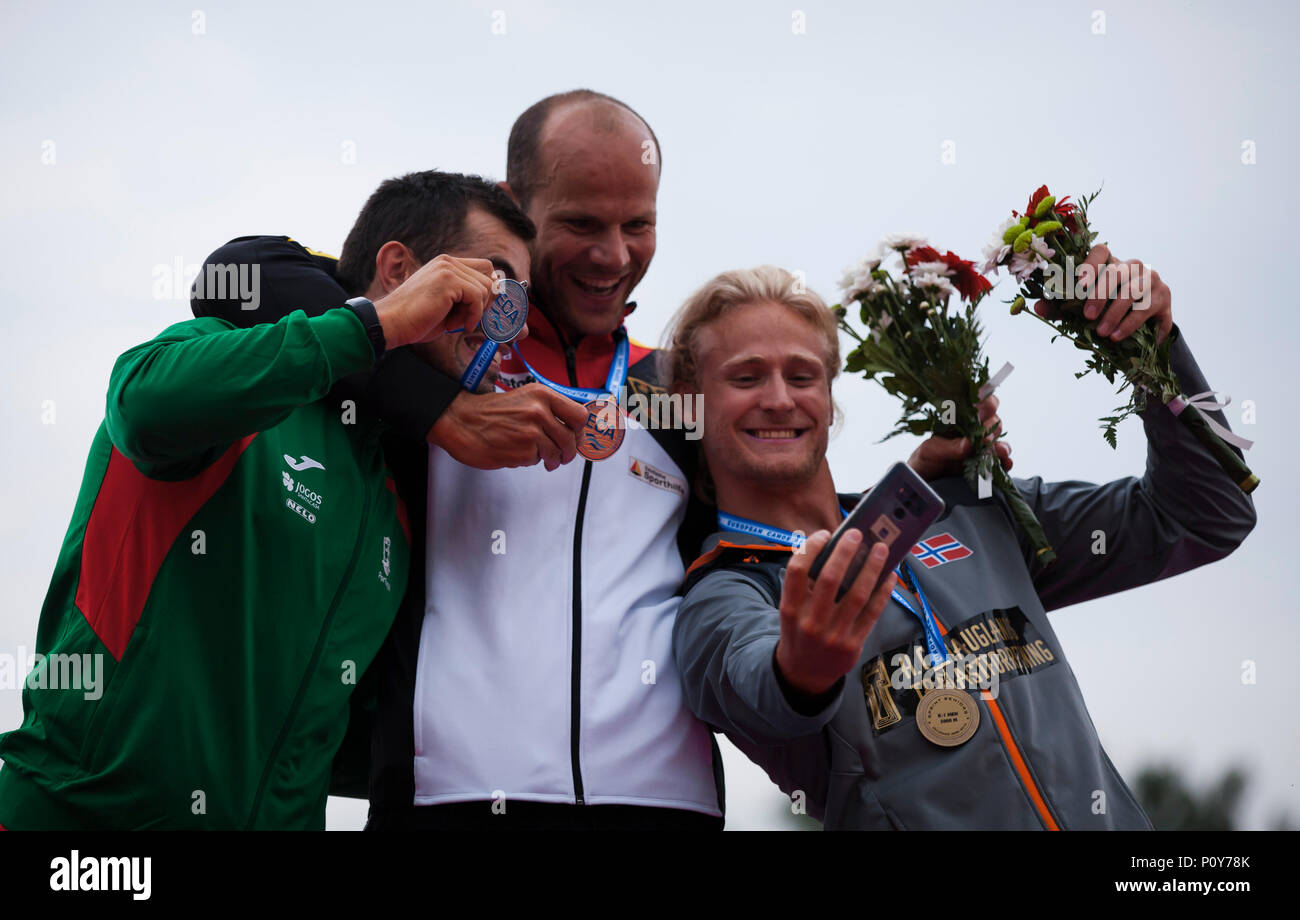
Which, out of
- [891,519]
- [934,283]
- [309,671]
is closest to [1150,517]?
[934,283]

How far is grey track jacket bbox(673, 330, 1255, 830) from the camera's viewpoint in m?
3.72

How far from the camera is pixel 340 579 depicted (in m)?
3.70

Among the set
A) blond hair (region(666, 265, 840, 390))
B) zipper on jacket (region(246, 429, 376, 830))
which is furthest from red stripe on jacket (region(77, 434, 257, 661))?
blond hair (region(666, 265, 840, 390))

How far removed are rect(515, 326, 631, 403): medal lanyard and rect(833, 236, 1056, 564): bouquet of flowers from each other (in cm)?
90

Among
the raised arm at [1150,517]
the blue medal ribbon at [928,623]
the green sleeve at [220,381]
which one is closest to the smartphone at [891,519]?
the blue medal ribbon at [928,623]

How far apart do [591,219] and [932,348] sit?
140 centimetres

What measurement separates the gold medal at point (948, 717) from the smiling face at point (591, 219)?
1869 mm

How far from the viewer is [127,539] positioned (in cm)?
336

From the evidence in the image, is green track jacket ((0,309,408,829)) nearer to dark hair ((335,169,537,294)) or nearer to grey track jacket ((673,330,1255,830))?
dark hair ((335,169,537,294))

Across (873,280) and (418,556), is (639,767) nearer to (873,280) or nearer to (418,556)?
(418,556)

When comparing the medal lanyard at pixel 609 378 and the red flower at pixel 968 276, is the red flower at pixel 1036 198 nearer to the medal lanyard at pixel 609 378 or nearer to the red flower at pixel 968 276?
the red flower at pixel 968 276

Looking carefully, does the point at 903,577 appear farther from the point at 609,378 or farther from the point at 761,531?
the point at 609,378
